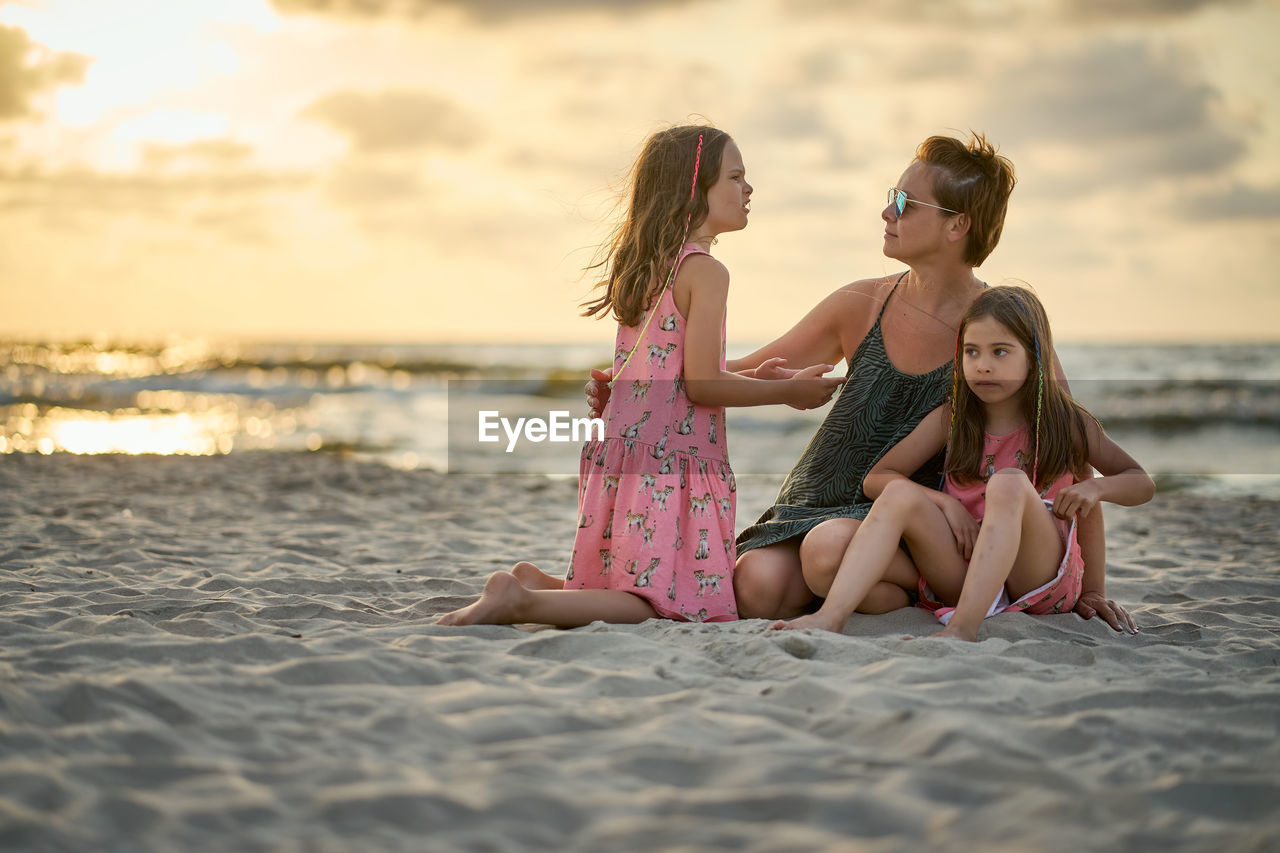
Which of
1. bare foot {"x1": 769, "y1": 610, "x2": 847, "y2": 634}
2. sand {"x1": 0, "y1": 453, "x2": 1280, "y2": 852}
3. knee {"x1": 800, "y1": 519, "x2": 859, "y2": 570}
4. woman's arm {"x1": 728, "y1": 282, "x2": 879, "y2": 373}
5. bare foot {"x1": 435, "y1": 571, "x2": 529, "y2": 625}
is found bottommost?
sand {"x1": 0, "y1": 453, "x2": 1280, "y2": 852}

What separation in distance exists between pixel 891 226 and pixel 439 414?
13.3m

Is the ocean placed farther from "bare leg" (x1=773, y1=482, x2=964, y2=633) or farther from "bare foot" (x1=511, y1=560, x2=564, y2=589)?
"bare leg" (x1=773, y1=482, x2=964, y2=633)

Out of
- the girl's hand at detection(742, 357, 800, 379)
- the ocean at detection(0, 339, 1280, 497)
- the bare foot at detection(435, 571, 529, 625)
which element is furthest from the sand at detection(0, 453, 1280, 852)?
the ocean at detection(0, 339, 1280, 497)

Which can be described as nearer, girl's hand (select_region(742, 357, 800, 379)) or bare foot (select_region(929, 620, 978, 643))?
bare foot (select_region(929, 620, 978, 643))

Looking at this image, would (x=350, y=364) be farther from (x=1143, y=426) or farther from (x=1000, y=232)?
(x=1000, y=232)

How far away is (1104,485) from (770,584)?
108cm

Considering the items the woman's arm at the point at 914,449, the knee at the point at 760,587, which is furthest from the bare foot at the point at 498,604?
the woman's arm at the point at 914,449

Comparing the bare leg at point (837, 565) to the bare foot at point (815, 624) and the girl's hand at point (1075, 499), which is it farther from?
the girl's hand at point (1075, 499)

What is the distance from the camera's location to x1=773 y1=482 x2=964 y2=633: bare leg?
9.92ft

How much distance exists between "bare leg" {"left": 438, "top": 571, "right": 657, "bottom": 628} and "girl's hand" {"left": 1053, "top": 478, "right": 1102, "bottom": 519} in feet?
4.29

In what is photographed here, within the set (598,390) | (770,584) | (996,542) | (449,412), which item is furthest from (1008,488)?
(449,412)

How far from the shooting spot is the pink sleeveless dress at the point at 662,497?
3.25 metres

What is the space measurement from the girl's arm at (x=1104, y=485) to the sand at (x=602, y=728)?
1.33ft

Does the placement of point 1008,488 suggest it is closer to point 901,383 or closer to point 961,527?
point 961,527
